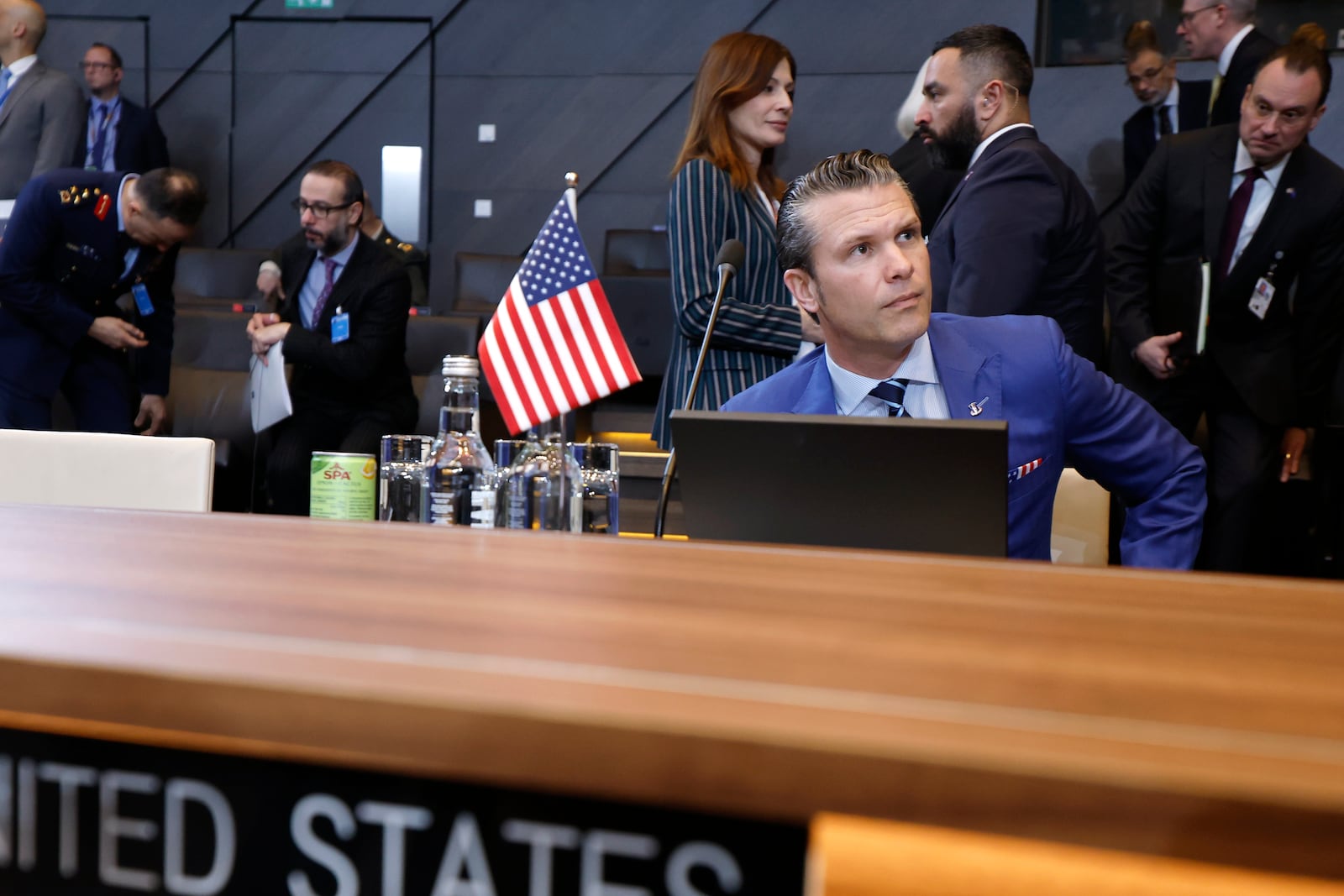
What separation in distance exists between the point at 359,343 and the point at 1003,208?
7.03 ft

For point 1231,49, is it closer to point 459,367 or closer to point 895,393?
point 895,393

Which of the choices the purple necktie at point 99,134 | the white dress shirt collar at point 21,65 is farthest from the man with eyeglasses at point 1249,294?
the purple necktie at point 99,134

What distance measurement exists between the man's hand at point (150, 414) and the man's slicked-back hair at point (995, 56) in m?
2.90

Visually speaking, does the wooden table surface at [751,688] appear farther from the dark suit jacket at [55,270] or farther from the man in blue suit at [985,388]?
the dark suit jacket at [55,270]

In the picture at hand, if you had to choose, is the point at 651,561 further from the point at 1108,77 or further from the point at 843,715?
the point at 1108,77

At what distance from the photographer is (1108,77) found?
254 inches

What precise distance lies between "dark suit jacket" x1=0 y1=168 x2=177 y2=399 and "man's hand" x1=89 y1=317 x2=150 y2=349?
3cm

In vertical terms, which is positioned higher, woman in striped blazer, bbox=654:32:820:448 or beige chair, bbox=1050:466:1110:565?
woman in striped blazer, bbox=654:32:820:448

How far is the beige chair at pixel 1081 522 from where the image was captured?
1967mm

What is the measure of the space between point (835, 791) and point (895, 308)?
4.76ft

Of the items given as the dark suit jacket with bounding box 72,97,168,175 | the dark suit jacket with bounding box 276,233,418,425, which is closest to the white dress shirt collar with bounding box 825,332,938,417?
the dark suit jacket with bounding box 276,233,418,425

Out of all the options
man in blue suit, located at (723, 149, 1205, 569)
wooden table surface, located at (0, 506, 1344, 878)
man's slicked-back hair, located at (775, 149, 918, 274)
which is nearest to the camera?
wooden table surface, located at (0, 506, 1344, 878)

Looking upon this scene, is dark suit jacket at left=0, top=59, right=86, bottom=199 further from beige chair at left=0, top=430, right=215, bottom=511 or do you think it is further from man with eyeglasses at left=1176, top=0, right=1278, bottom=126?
man with eyeglasses at left=1176, top=0, right=1278, bottom=126

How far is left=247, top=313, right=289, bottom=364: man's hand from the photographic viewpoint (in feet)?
12.4
